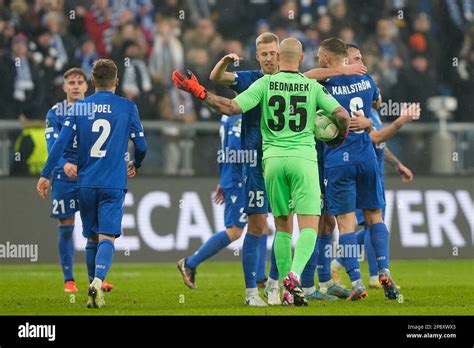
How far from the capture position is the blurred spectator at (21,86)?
1767cm

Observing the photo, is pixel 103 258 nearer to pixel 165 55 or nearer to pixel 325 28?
pixel 165 55

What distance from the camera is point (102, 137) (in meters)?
11.2

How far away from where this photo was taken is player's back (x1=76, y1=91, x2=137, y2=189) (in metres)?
11.2

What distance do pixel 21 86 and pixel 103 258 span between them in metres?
7.52

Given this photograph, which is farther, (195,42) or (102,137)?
(195,42)

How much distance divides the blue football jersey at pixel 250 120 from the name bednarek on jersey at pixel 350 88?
920 millimetres

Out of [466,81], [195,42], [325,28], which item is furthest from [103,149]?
[466,81]

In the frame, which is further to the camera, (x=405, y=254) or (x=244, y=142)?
(x=405, y=254)

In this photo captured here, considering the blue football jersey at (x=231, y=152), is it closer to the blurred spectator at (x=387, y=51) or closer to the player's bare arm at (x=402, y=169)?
the player's bare arm at (x=402, y=169)

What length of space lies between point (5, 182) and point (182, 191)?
8.31 feet

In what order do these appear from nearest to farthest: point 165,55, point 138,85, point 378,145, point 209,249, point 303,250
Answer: point 303,250, point 378,145, point 209,249, point 138,85, point 165,55

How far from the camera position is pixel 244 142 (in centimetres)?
1123
